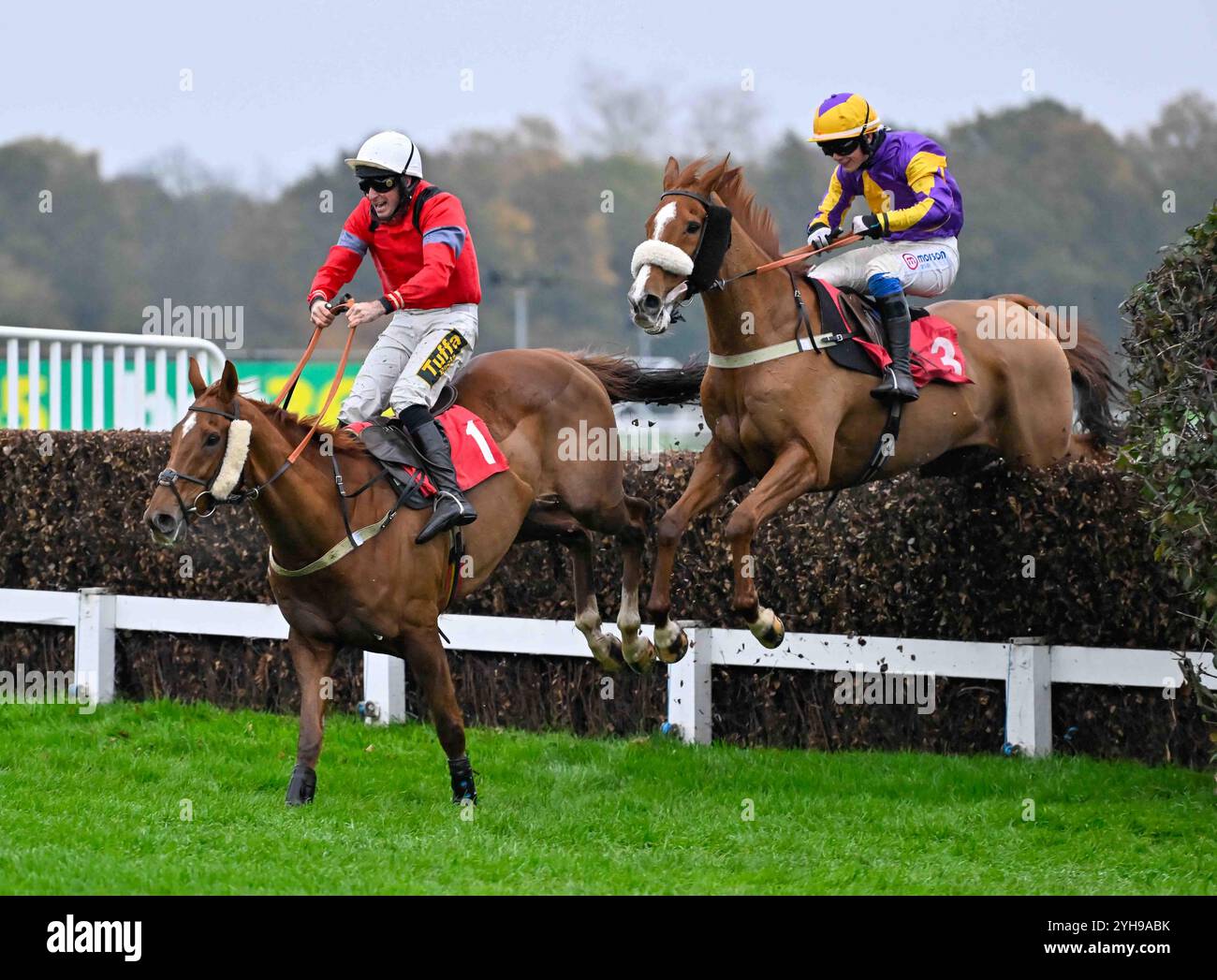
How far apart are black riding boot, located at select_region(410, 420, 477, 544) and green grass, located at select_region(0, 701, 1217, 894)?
110cm

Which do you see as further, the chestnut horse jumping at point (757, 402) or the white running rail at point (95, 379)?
the white running rail at point (95, 379)

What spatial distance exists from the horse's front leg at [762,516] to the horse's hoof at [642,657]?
68cm

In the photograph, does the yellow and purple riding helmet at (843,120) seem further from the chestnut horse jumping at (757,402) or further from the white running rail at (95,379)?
the white running rail at (95,379)

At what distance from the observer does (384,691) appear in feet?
27.3

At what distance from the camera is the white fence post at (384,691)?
27.2ft

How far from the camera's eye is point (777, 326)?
6879 mm

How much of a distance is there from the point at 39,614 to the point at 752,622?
4.51m

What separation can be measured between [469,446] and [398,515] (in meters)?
0.59

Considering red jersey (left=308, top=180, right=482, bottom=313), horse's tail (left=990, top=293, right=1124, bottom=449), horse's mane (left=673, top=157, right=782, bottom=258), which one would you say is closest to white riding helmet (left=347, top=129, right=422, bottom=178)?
red jersey (left=308, top=180, right=482, bottom=313)

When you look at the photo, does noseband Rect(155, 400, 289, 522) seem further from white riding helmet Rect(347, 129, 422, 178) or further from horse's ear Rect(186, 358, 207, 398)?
white riding helmet Rect(347, 129, 422, 178)

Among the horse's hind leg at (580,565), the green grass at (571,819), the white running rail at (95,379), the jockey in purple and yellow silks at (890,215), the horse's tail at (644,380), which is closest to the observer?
the green grass at (571,819)

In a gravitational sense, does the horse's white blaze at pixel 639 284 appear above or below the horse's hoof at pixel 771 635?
above

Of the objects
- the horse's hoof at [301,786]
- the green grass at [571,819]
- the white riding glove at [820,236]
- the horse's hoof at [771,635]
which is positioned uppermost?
the white riding glove at [820,236]

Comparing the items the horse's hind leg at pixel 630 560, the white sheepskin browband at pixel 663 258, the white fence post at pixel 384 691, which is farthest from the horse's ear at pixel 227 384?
the white fence post at pixel 384 691
